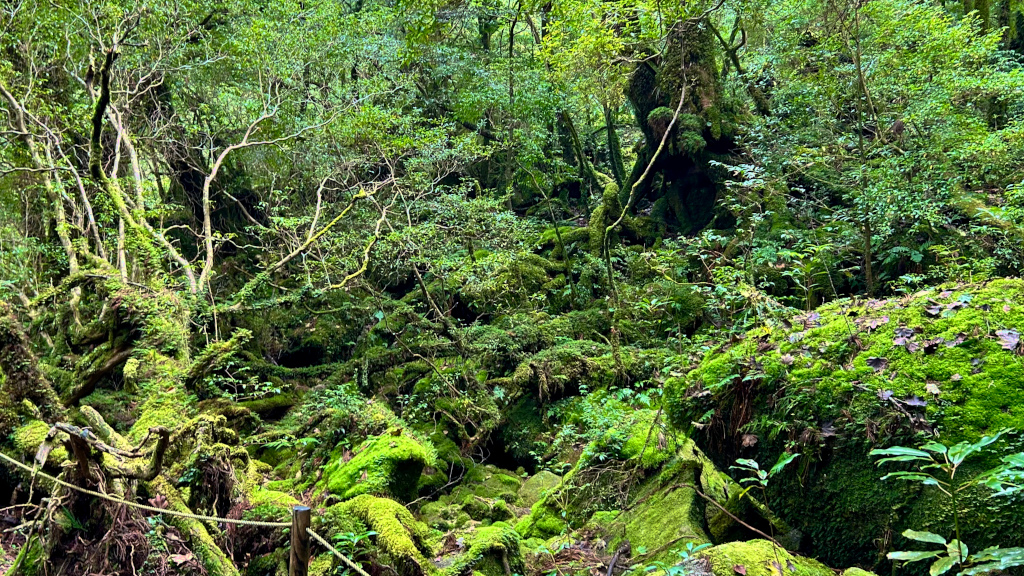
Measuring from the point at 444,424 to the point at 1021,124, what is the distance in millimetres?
8988

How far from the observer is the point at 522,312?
34.0 ft

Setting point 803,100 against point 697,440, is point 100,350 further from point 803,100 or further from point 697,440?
point 803,100

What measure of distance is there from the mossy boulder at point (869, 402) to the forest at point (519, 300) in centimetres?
2

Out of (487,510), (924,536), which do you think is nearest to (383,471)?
(487,510)

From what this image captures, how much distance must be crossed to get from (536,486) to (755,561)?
4.27m

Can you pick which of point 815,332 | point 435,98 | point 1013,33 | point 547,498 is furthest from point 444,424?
point 1013,33

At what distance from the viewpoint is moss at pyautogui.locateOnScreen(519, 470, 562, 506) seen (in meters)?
6.49

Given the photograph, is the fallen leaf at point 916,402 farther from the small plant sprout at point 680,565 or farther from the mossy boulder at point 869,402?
the small plant sprout at point 680,565

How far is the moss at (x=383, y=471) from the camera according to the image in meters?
5.05

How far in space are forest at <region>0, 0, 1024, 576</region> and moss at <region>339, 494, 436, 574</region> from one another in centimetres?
3

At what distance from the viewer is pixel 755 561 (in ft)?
8.99

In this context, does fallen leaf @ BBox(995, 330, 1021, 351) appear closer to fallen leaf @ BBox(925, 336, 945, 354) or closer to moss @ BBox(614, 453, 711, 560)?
fallen leaf @ BBox(925, 336, 945, 354)

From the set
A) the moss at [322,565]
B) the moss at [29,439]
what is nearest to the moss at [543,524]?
the moss at [322,565]

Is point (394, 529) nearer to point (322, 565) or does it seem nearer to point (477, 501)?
point (322, 565)
